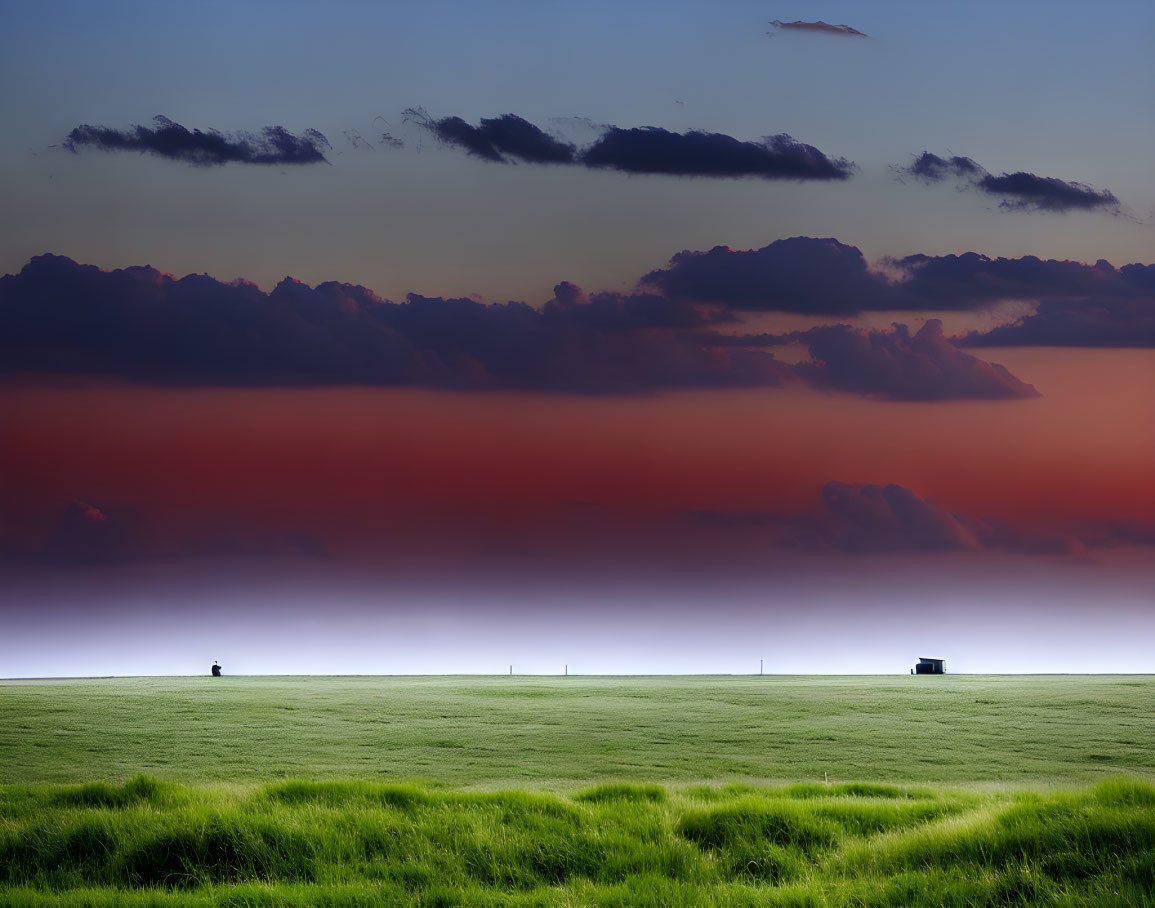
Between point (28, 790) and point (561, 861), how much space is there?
484 inches

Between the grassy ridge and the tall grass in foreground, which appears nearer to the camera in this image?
the tall grass in foreground

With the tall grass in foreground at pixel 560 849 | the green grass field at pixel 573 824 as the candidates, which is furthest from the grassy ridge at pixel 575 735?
the tall grass in foreground at pixel 560 849

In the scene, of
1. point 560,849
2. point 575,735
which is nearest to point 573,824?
point 560,849

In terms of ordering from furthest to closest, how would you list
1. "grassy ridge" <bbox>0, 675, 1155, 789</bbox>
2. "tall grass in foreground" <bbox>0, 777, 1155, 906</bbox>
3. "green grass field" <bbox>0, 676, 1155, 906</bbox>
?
"grassy ridge" <bbox>0, 675, 1155, 789</bbox> < "green grass field" <bbox>0, 676, 1155, 906</bbox> < "tall grass in foreground" <bbox>0, 777, 1155, 906</bbox>

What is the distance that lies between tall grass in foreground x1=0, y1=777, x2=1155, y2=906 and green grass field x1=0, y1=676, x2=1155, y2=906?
0.04 m

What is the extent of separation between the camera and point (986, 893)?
43.0 feet

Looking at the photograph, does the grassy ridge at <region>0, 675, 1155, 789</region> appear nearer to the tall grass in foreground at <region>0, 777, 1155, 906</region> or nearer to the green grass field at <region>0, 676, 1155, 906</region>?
the green grass field at <region>0, 676, 1155, 906</region>

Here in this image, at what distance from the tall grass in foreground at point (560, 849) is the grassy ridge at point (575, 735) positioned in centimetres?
621

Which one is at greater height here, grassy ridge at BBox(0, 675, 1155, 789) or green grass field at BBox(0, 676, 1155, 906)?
green grass field at BBox(0, 676, 1155, 906)

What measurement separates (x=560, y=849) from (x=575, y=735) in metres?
17.3

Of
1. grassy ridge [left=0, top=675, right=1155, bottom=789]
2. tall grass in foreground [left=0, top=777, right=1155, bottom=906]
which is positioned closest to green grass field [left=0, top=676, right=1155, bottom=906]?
tall grass in foreground [left=0, top=777, right=1155, bottom=906]

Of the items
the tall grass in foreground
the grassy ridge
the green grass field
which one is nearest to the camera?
the tall grass in foreground

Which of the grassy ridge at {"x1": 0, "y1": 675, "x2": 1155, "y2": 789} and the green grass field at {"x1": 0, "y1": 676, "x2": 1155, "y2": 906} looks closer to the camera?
the green grass field at {"x1": 0, "y1": 676, "x2": 1155, "y2": 906}

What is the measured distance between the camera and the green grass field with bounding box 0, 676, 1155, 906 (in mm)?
13594
